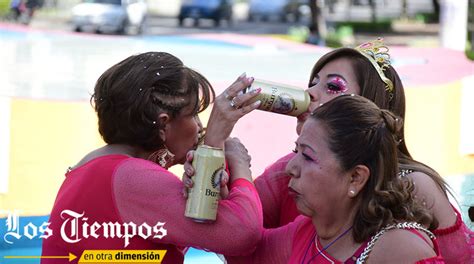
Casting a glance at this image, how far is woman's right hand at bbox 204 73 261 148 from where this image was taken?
7.02ft

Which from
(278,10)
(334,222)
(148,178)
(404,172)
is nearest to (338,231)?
(334,222)

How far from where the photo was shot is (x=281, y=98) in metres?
2.23

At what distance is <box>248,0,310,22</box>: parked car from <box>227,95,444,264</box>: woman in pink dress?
36.6m

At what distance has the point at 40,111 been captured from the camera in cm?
595

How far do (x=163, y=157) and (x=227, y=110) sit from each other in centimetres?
30

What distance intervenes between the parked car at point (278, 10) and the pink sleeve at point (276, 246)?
36.3m

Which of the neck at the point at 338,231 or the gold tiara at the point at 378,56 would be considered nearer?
the neck at the point at 338,231

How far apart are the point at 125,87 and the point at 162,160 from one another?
27 cm

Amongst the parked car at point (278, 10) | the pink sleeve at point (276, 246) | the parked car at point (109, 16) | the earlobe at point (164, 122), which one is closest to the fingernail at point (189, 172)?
the earlobe at point (164, 122)

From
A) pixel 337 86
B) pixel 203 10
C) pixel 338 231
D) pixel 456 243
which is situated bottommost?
pixel 203 10

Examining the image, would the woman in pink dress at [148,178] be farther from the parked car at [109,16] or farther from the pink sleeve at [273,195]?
the parked car at [109,16]

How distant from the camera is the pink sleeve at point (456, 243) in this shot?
2156 millimetres

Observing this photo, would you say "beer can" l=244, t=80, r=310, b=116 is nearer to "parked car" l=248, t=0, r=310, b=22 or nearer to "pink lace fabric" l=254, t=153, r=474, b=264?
"pink lace fabric" l=254, t=153, r=474, b=264

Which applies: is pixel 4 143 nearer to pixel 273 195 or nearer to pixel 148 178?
pixel 273 195
